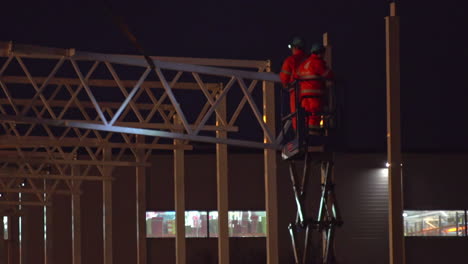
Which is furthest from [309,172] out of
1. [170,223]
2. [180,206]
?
[170,223]

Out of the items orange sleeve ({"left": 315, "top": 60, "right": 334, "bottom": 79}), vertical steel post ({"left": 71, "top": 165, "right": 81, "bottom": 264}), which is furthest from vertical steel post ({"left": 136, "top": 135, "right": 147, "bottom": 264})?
orange sleeve ({"left": 315, "top": 60, "right": 334, "bottom": 79})

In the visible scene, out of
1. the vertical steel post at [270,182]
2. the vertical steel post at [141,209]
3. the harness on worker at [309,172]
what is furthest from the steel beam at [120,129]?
the vertical steel post at [141,209]

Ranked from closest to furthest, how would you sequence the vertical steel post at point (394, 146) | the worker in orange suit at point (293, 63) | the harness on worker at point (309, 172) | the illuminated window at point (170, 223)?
the vertical steel post at point (394, 146)
the harness on worker at point (309, 172)
the worker in orange suit at point (293, 63)
the illuminated window at point (170, 223)

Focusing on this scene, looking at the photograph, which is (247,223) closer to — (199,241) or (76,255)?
(199,241)

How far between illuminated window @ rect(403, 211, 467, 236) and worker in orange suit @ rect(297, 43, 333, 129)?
28.5 m

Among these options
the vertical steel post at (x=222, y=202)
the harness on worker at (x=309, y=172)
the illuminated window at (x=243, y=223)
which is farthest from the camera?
the illuminated window at (x=243, y=223)

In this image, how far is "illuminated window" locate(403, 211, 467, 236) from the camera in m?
45.6

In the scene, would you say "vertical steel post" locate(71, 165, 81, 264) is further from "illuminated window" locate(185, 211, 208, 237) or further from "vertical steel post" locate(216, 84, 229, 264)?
"vertical steel post" locate(216, 84, 229, 264)

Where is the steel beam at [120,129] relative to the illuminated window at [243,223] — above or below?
above

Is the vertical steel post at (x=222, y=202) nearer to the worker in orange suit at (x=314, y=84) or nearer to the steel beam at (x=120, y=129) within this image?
the steel beam at (x=120, y=129)

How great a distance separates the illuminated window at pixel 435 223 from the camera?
45562mm

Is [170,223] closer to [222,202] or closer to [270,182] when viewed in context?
[222,202]

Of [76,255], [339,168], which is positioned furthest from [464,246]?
[76,255]

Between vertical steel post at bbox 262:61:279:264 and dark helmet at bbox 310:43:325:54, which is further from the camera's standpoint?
vertical steel post at bbox 262:61:279:264
